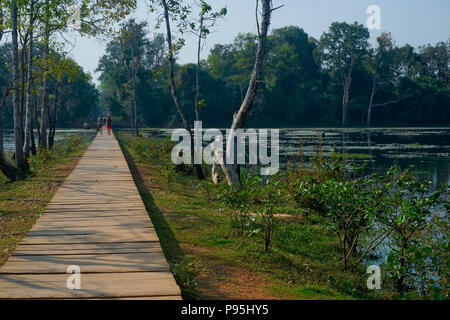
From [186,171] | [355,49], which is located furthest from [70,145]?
[355,49]

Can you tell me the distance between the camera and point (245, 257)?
567 cm

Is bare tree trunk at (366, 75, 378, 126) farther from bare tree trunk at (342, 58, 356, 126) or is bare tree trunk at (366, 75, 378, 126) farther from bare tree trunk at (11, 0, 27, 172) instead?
bare tree trunk at (11, 0, 27, 172)

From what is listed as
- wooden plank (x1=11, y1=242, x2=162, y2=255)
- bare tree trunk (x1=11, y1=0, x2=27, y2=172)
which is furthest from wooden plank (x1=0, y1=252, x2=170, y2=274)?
bare tree trunk (x1=11, y1=0, x2=27, y2=172)

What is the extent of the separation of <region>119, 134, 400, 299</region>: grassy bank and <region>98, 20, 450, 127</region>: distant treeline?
48.2 meters

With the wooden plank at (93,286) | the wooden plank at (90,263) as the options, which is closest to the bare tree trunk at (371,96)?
the wooden plank at (90,263)

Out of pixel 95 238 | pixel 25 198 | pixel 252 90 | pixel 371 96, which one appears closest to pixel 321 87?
pixel 371 96

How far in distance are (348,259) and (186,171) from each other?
875 cm

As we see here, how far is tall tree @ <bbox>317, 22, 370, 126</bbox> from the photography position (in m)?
61.2

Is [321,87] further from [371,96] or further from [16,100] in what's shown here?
[16,100]

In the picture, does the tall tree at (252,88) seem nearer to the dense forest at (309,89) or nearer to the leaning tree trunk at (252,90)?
the leaning tree trunk at (252,90)

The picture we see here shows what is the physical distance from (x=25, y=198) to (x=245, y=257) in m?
5.23

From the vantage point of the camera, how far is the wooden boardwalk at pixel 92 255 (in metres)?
3.46

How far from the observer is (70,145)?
1911cm

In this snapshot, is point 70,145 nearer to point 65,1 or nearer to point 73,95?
point 65,1
